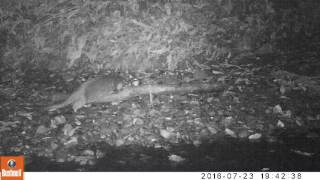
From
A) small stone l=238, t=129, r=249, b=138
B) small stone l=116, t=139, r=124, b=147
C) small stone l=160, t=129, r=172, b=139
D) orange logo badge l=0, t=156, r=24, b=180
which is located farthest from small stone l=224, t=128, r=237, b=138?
orange logo badge l=0, t=156, r=24, b=180

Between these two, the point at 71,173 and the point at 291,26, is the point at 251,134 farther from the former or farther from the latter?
the point at 291,26

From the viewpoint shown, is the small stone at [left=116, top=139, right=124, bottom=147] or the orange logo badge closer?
the orange logo badge

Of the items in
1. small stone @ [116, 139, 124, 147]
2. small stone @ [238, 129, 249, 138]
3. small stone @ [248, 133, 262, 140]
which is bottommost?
small stone @ [116, 139, 124, 147]

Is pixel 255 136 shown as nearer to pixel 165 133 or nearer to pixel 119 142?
pixel 165 133

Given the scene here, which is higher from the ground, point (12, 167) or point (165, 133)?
point (165, 133)

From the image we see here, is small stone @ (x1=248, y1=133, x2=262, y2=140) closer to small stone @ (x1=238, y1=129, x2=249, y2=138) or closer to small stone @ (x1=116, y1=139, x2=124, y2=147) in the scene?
small stone @ (x1=238, y1=129, x2=249, y2=138)

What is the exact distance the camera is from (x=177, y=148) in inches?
140

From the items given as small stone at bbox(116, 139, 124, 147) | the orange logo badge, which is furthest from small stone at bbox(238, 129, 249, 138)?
the orange logo badge

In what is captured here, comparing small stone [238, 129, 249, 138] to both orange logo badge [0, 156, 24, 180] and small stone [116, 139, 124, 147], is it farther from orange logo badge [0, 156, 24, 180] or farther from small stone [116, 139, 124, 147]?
orange logo badge [0, 156, 24, 180]

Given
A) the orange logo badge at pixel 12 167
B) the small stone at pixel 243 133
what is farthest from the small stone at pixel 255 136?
the orange logo badge at pixel 12 167

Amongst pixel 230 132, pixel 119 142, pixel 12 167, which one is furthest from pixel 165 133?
pixel 12 167

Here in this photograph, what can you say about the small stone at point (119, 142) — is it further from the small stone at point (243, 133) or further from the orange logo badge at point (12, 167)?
the small stone at point (243, 133)

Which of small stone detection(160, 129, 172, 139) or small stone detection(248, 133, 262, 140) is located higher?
small stone detection(160, 129, 172, 139)

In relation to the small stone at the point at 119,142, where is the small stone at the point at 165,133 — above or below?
above
